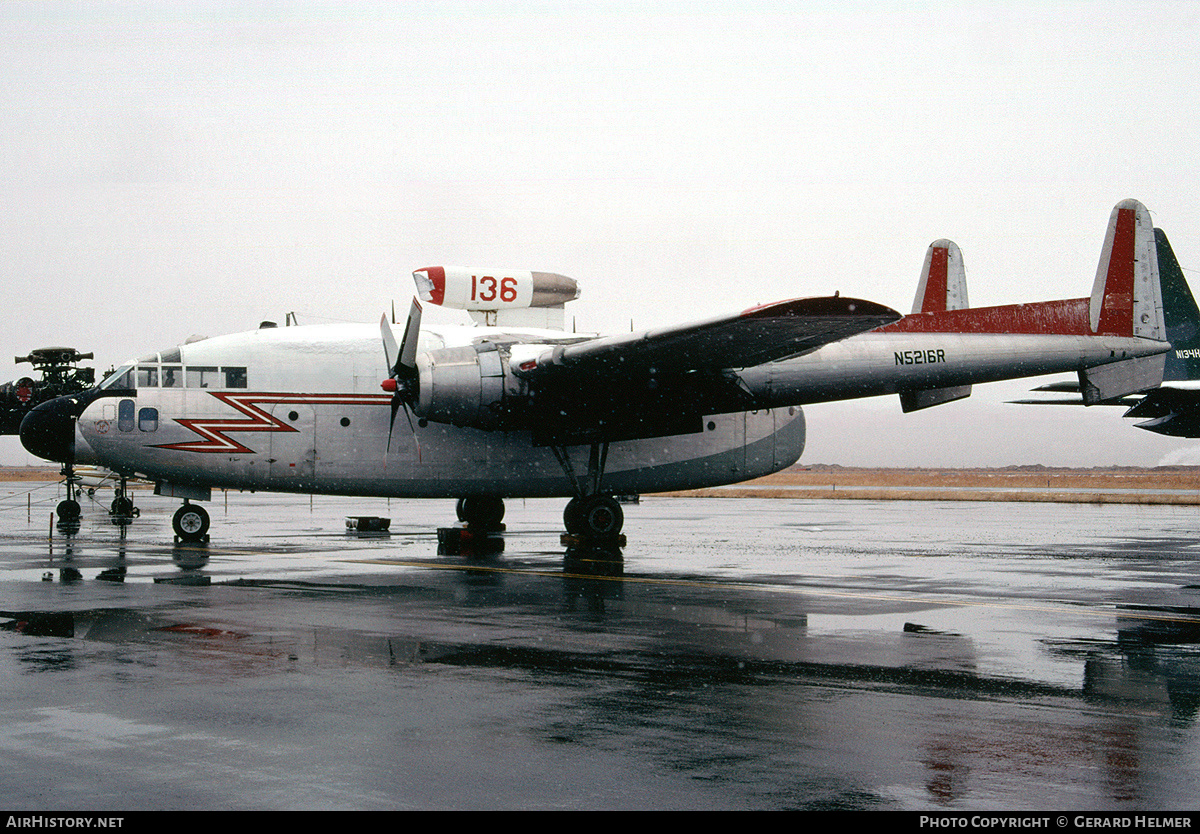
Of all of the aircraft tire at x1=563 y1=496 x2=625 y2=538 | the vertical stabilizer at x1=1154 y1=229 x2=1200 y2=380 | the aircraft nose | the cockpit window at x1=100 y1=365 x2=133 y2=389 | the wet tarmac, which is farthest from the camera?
the vertical stabilizer at x1=1154 y1=229 x2=1200 y2=380

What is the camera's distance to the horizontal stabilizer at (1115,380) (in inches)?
928

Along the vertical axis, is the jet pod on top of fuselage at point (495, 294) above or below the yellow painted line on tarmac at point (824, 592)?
above

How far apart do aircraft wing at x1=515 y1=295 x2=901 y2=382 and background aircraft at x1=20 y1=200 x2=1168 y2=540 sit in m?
0.07

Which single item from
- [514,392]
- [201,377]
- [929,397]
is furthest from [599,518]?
[201,377]

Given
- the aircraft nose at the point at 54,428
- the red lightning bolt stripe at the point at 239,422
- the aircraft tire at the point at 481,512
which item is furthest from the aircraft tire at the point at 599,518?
the aircraft nose at the point at 54,428

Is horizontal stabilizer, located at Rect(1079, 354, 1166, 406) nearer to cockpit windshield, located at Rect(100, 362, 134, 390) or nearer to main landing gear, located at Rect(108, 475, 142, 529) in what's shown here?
cockpit windshield, located at Rect(100, 362, 134, 390)

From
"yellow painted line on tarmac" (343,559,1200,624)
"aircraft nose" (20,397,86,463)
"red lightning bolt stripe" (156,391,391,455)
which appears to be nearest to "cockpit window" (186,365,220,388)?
"red lightning bolt stripe" (156,391,391,455)

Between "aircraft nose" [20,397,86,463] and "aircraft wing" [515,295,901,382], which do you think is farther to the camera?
"aircraft nose" [20,397,86,463]

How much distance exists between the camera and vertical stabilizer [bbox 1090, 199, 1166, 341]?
23.9 meters

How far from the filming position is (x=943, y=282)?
1032 inches

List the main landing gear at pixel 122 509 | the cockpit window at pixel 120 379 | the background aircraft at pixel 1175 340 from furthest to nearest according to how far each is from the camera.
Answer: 1. the background aircraft at pixel 1175 340
2. the main landing gear at pixel 122 509
3. the cockpit window at pixel 120 379

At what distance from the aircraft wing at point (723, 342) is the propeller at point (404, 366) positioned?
6.82ft

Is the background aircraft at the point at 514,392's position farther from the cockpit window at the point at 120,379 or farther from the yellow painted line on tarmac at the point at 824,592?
the yellow painted line on tarmac at the point at 824,592

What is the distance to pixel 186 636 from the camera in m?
10.5
